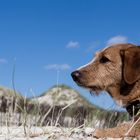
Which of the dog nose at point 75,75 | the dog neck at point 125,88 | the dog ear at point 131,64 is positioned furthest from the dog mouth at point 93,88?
the dog ear at point 131,64

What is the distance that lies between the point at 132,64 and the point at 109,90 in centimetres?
62

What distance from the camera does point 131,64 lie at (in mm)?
9195

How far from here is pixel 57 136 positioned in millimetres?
6688

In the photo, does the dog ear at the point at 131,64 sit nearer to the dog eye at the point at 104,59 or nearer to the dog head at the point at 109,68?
the dog head at the point at 109,68

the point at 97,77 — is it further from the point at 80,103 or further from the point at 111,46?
the point at 80,103

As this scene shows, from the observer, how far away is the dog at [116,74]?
29.3 feet

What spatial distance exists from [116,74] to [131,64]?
0.38 meters

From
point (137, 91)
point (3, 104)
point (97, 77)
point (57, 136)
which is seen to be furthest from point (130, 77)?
point (3, 104)

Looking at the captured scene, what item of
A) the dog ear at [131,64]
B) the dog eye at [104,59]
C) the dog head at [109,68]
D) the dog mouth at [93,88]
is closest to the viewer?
the dog ear at [131,64]

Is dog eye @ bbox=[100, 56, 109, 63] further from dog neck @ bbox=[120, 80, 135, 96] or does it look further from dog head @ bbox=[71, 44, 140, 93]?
dog neck @ bbox=[120, 80, 135, 96]

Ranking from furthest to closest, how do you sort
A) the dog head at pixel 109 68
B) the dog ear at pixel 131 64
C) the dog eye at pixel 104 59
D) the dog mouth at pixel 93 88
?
the dog eye at pixel 104 59 < the dog mouth at pixel 93 88 < the dog head at pixel 109 68 < the dog ear at pixel 131 64

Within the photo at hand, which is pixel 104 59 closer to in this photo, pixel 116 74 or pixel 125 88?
pixel 116 74

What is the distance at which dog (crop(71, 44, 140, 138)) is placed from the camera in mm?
8945

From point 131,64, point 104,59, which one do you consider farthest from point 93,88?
point 131,64
